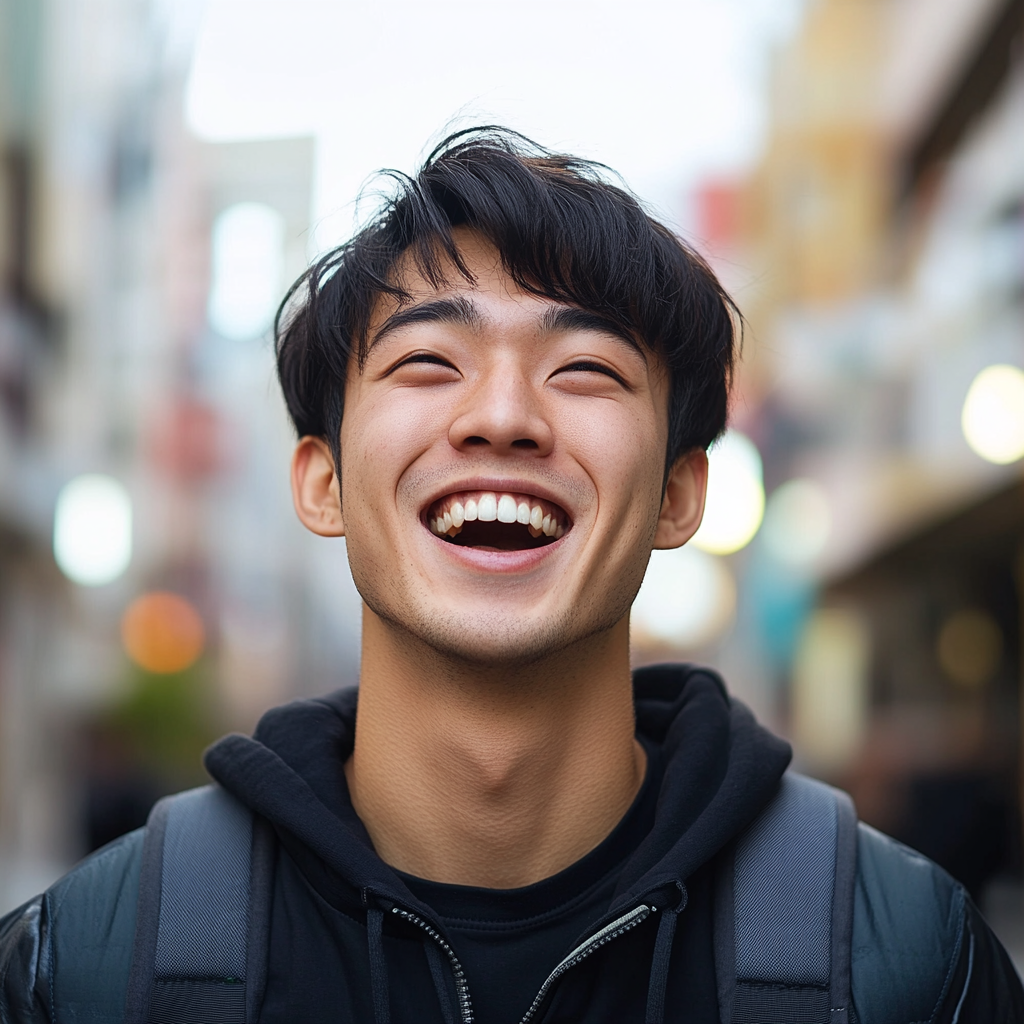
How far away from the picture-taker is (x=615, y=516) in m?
2.60

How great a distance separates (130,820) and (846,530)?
1109cm

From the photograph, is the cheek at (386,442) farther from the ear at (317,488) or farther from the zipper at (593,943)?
the zipper at (593,943)

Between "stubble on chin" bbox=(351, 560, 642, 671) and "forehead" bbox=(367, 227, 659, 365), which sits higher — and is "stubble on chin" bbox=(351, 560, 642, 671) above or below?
below

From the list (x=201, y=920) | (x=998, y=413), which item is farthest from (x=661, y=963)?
(x=998, y=413)

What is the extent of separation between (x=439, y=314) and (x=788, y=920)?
4.40 ft

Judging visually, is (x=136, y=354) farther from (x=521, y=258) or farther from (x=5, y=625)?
(x=521, y=258)

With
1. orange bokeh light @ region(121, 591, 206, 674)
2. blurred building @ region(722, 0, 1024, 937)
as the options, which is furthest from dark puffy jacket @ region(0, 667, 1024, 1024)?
orange bokeh light @ region(121, 591, 206, 674)

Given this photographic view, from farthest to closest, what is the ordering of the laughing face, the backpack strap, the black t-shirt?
the laughing face < the black t-shirt < the backpack strap

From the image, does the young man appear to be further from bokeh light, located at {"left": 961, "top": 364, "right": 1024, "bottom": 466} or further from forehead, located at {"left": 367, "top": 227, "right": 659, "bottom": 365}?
bokeh light, located at {"left": 961, "top": 364, "right": 1024, "bottom": 466}

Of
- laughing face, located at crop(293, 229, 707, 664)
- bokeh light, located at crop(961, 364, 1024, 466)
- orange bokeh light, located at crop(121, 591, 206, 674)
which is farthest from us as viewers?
orange bokeh light, located at crop(121, 591, 206, 674)

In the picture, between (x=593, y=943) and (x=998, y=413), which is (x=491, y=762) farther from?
(x=998, y=413)

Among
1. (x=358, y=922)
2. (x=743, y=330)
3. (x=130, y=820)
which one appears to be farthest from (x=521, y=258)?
(x=130, y=820)

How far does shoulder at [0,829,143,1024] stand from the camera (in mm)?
2369

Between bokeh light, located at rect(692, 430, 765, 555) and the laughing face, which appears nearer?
the laughing face
